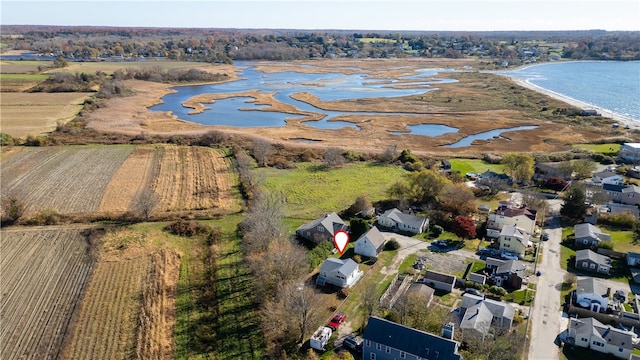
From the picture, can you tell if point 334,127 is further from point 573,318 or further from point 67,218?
point 573,318

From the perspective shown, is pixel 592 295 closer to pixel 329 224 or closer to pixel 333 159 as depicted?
pixel 329 224

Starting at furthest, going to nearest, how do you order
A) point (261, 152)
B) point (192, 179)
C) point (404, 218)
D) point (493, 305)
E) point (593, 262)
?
point (261, 152) → point (192, 179) → point (404, 218) → point (593, 262) → point (493, 305)

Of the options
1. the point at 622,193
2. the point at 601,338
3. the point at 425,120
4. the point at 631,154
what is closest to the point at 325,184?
the point at 622,193

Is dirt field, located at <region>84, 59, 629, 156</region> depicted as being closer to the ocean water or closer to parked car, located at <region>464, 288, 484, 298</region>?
the ocean water

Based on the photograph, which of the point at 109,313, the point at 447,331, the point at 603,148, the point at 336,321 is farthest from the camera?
the point at 603,148

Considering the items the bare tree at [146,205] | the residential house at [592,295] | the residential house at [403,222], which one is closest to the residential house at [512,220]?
the residential house at [403,222]

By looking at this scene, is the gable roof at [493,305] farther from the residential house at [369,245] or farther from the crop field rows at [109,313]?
→ the crop field rows at [109,313]

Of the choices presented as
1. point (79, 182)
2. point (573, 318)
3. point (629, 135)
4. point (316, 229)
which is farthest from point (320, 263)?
point (629, 135)

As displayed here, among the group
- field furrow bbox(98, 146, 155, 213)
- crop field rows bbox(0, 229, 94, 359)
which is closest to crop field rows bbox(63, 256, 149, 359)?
crop field rows bbox(0, 229, 94, 359)
